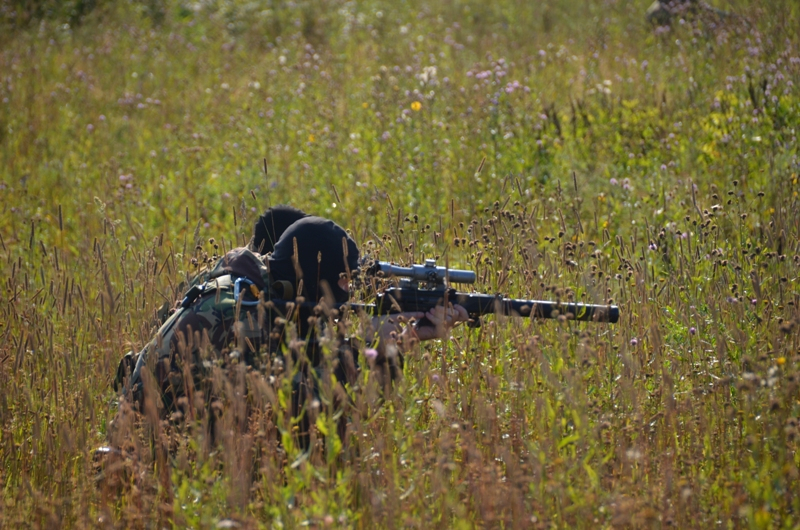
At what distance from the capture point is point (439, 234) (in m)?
3.61

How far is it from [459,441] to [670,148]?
3862 millimetres

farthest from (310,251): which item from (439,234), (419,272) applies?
(439,234)

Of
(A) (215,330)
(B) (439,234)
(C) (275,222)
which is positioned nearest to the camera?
(A) (215,330)

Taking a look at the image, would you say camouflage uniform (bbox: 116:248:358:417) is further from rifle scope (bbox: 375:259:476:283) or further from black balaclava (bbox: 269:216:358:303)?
rifle scope (bbox: 375:259:476:283)

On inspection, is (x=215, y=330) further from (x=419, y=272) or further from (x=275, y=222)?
(x=275, y=222)

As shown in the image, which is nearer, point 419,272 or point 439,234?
point 419,272

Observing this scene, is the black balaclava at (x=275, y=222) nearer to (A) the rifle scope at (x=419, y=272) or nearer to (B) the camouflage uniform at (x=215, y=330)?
(B) the camouflage uniform at (x=215, y=330)

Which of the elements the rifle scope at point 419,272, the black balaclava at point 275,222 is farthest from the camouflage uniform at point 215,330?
the black balaclava at point 275,222

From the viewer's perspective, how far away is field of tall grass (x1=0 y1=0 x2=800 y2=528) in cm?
240

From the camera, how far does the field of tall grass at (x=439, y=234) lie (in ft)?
7.88

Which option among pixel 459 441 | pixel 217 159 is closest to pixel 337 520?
pixel 459 441

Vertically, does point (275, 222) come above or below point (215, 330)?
above

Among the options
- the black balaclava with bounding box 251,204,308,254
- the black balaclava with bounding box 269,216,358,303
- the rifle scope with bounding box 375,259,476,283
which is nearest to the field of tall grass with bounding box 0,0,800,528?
the black balaclava with bounding box 251,204,308,254

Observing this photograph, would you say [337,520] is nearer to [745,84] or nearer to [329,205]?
[329,205]
